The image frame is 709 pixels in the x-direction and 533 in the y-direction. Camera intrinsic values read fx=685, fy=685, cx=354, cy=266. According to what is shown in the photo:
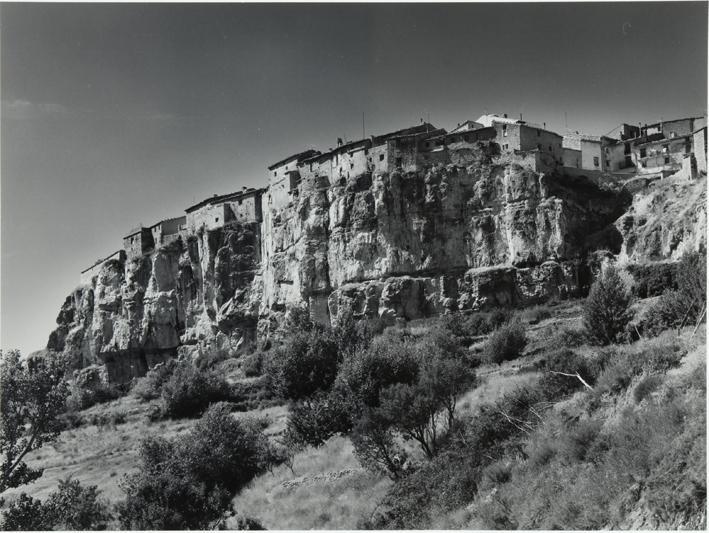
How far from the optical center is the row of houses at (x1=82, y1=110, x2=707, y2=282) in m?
57.7

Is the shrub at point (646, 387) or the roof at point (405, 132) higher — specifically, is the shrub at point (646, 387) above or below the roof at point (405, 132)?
below

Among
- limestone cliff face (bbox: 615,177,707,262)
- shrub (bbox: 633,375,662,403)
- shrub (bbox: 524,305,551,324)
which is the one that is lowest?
shrub (bbox: 524,305,551,324)

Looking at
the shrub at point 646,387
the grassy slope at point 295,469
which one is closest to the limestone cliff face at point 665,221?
the grassy slope at point 295,469

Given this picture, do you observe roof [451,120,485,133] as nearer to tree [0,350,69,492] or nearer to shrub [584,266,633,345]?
shrub [584,266,633,345]

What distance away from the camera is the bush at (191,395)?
46.6 meters

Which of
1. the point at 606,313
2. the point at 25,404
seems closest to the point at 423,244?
the point at 606,313

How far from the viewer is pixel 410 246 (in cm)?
5878

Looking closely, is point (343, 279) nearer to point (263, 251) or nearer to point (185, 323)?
point (263, 251)

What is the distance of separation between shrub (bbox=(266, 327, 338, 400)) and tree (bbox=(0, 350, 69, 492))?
12.3 m

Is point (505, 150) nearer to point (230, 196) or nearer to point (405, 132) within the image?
point (405, 132)

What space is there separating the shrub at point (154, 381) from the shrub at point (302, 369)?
93.4 feet

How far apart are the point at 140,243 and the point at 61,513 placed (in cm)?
6134

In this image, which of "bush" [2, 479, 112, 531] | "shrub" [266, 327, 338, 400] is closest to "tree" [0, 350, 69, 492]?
"bush" [2, 479, 112, 531]

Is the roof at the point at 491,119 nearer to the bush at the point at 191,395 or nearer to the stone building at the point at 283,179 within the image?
the stone building at the point at 283,179
